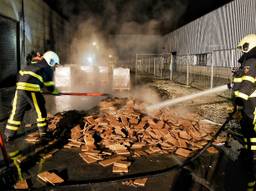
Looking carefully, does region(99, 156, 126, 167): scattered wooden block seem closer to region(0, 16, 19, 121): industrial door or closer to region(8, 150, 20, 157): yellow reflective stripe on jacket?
region(8, 150, 20, 157): yellow reflective stripe on jacket

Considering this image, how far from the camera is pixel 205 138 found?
220 inches

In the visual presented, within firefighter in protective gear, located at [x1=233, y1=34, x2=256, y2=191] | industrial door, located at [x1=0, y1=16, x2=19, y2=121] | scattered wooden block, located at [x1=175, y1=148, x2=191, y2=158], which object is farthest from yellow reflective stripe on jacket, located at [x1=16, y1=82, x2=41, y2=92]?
industrial door, located at [x1=0, y1=16, x2=19, y2=121]

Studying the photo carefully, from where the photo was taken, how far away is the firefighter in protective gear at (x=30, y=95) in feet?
17.5

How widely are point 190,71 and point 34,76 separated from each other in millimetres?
12447

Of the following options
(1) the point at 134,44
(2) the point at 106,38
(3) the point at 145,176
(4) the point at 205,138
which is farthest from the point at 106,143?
(1) the point at 134,44

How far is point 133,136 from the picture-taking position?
5.66 meters

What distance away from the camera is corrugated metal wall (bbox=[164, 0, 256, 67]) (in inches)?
594

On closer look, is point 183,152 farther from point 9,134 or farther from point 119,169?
point 9,134

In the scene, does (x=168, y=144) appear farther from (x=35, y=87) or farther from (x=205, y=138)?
(x=35, y=87)

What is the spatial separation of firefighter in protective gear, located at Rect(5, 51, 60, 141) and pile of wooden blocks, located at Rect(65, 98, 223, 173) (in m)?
0.82

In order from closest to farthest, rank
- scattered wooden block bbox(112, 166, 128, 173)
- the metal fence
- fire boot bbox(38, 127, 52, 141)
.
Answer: scattered wooden block bbox(112, 166, 128, 173), fire boot bbox(38, 127, 52, 141), the metal fence

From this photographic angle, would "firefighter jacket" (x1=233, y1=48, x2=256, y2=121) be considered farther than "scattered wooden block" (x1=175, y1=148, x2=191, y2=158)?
No

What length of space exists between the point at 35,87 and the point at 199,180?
11.5 feet

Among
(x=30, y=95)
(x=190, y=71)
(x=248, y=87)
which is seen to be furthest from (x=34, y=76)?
(x=190, y=71)
